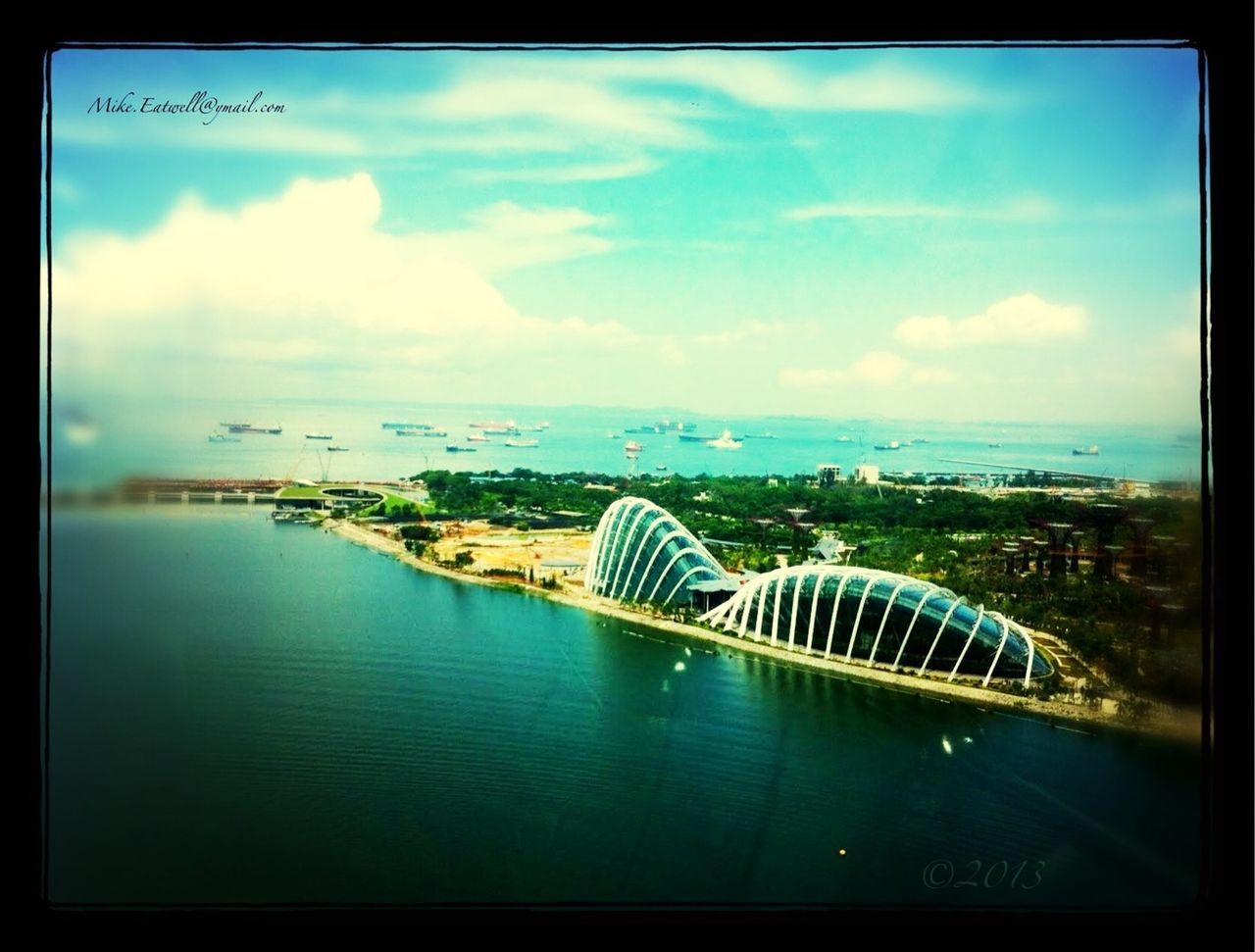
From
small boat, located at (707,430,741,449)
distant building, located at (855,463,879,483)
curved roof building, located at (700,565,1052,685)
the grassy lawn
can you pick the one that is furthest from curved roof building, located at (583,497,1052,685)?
the grassy lawn

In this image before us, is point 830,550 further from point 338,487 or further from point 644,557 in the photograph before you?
point 338,487

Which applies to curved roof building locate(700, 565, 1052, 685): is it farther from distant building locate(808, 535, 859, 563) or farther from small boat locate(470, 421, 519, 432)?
small boat locate(470, 421, 519, 432)

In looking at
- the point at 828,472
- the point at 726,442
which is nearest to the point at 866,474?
the point at 828,472

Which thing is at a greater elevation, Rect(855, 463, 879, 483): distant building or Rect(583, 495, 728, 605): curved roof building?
Rect(855, 463, 879, 483): distant building

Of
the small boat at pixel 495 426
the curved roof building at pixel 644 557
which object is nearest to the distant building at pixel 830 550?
the curved roof building at pixel 644 557

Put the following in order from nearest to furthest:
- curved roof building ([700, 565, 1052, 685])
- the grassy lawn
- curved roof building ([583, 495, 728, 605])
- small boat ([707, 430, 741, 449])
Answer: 1. the grassy lawn
2. small boat ([707, 430, 741, 449])
3. curved roof building ([700, 565, 1052, 685])
4. curved roof building ([583, 495, 728, 605])
